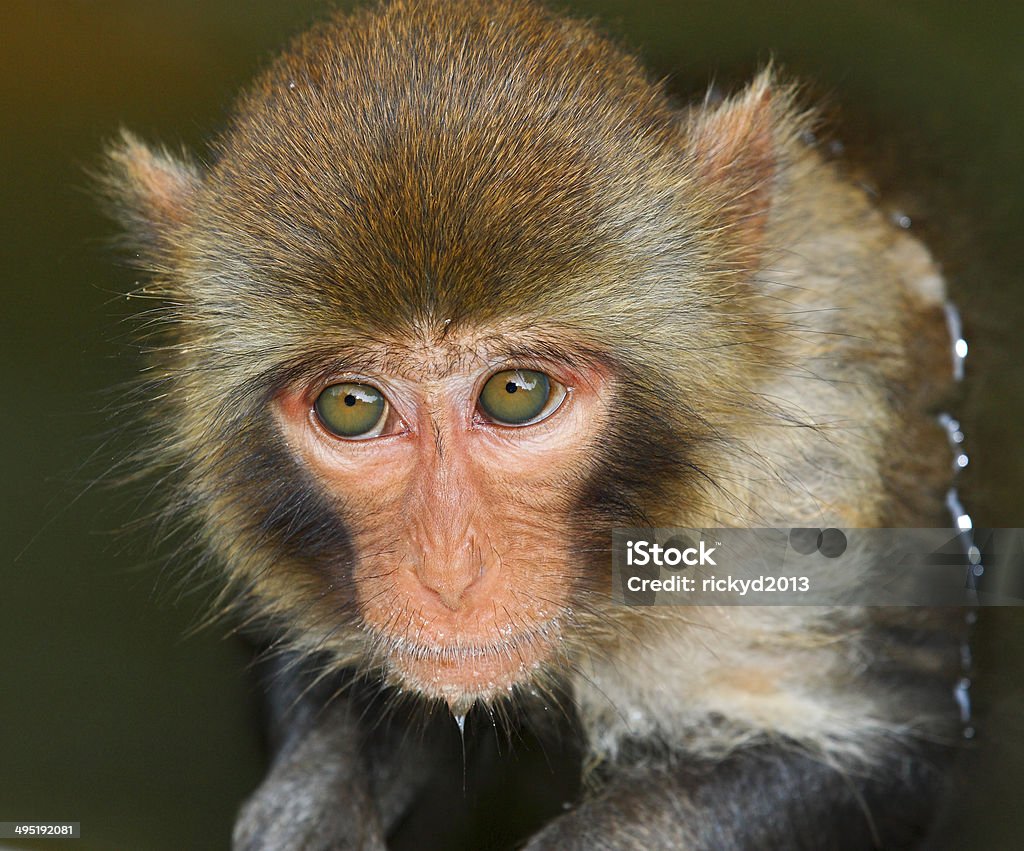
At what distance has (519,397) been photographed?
177 cm

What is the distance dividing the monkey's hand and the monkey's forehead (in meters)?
1.28

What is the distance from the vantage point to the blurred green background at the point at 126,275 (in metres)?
2.31

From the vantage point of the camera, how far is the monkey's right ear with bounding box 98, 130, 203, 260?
2088 mm

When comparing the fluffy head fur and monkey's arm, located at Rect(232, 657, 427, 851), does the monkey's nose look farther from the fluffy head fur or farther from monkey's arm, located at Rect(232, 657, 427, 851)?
monkey's arm, located at Rect(232, 657, 427, 851)

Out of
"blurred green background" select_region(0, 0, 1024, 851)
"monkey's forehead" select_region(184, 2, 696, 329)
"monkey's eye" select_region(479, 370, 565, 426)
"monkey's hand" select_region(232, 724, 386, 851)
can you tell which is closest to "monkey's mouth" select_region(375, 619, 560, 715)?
"monkey's eye" select_region(479, 370, 565, 426)

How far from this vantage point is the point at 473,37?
5.94 ft

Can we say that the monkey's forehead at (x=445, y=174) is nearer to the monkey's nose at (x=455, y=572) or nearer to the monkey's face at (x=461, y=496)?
the monkey's face at (x=461, y=496)

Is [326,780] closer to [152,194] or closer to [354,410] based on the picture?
[354,410]

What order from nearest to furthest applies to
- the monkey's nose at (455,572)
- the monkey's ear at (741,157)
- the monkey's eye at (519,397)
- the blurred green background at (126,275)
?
the monkey's nose at (455,572) < the monkey's eye at (519,397) < the monkey's ear at (741,157) < the blurred green background at (126,275)

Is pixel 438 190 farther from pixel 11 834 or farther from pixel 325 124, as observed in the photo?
pixel 11 834

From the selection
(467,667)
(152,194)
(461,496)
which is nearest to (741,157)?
(461,496)

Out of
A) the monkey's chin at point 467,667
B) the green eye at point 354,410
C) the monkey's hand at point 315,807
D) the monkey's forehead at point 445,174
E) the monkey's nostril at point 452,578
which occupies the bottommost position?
the monkey's hand at point 315,807

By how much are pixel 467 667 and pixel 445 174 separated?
0.78 meters

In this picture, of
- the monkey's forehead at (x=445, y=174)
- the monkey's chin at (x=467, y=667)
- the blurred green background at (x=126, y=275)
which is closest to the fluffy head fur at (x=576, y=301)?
the monkey's forehead at (x=445, y=174)
